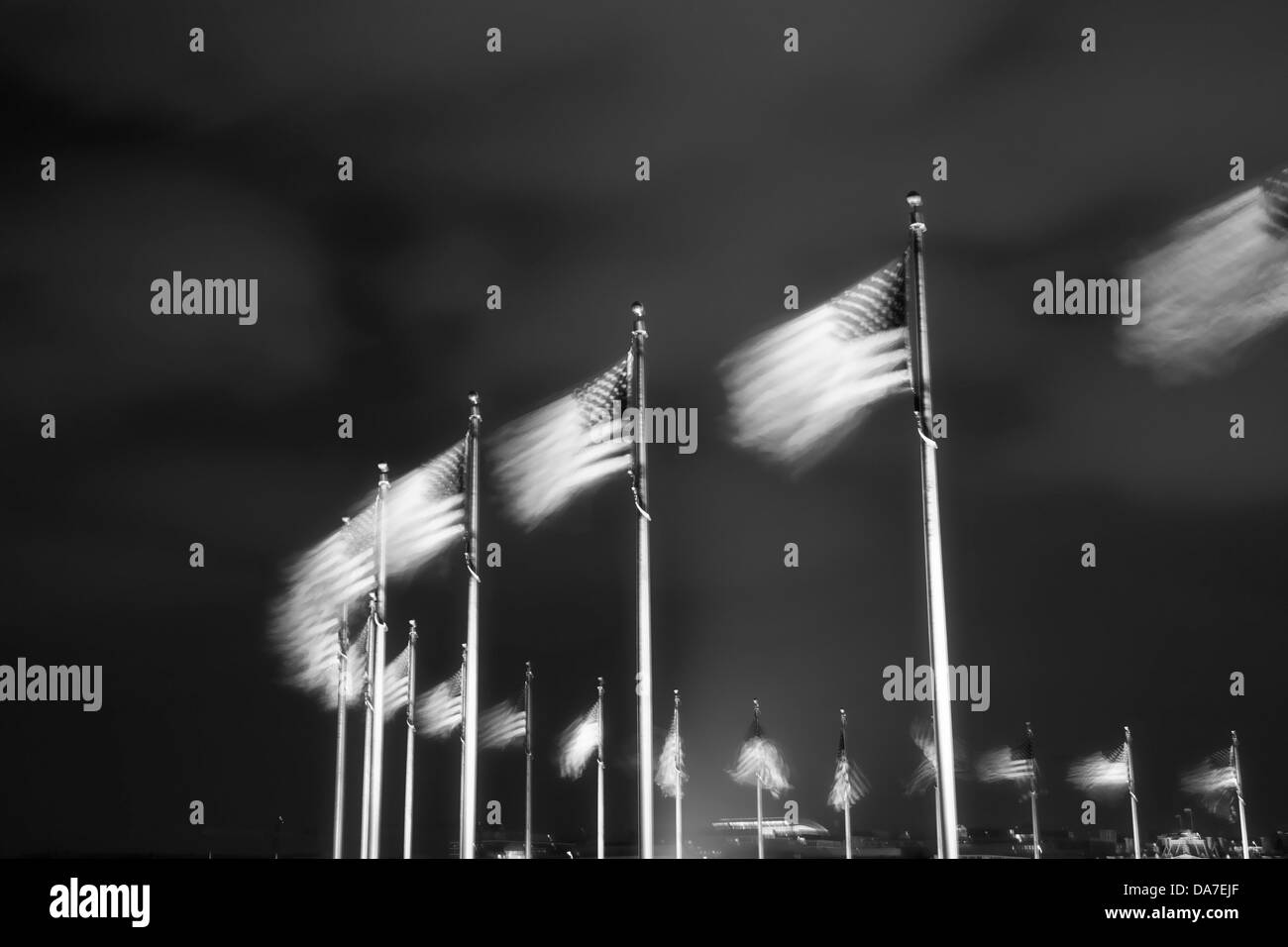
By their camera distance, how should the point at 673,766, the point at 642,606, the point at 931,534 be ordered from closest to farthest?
the point at 931,534 < the point at 642,606 < the point at 673,766

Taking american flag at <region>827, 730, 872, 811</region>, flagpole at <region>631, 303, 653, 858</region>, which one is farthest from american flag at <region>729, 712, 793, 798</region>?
flagpole at <region>631, 303, 653, 858</region>

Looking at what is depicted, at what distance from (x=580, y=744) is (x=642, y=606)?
39423 millimetres

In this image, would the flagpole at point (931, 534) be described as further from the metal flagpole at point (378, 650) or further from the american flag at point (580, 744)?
the american flag at point (580, 744)

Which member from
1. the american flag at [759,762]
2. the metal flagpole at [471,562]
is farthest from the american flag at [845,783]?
the metal flagpole at [471,562]

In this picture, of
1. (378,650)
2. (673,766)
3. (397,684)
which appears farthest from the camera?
(673,766)

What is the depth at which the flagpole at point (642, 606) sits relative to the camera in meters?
26.6

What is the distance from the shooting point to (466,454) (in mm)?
34031

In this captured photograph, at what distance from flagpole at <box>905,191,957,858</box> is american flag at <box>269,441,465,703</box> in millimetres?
14093

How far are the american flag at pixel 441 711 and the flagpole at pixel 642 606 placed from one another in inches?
1181

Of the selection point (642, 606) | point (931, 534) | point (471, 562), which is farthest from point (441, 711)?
point (931, 534)

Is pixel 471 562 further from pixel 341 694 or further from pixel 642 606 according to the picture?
pixel 341 694

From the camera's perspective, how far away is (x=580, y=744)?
65625mm
